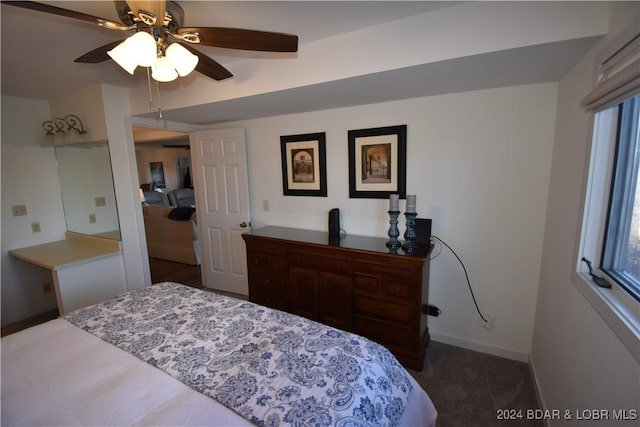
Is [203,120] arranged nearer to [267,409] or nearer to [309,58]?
[309,58]

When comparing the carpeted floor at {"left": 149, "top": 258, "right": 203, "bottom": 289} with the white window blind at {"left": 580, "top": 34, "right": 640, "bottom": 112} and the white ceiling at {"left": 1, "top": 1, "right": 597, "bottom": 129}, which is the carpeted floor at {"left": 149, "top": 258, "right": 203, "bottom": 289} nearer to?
the white ceiling at {"left": 1, "top": 1, "right": 597, "bottom": 129}

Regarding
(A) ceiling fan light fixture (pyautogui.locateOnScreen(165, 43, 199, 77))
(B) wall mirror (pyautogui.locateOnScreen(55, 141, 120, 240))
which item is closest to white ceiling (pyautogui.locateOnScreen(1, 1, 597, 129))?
(A) ceiling fan light fixture (pyautogui.locateOnScreen(165, 43, 199, 77))

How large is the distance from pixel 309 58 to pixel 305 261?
4.99 ft

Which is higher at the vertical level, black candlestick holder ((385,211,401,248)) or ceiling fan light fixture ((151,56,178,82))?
ceiling fan light fixture ((151,56,178,82))

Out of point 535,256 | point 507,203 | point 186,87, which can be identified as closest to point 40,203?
point 186,87

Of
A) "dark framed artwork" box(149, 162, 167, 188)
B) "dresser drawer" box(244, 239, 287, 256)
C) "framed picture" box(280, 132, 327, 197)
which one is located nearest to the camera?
"dresser drawer" box(244, 239, 287, 256)

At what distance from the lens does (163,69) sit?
127cm

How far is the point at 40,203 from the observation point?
2.87 meters

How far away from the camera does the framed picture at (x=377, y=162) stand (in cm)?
224

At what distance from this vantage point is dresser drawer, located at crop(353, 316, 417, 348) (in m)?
1.99

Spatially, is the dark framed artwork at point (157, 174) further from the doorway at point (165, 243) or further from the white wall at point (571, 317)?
the white wall at point (571, 317)

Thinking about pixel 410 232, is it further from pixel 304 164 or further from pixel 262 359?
pixel 262 359

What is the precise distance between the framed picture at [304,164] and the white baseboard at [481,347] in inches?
63.8

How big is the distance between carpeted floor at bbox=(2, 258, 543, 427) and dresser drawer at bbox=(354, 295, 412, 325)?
1.37ft
